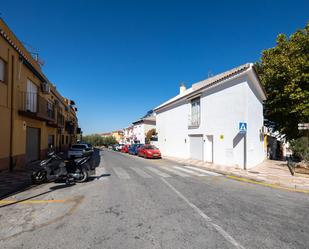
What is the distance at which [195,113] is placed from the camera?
17.0 m

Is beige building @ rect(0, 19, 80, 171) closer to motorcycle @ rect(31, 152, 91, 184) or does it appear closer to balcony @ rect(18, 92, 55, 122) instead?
balcony @ rect(18, 92, 55, 122)

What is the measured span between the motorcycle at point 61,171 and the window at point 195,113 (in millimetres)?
11322

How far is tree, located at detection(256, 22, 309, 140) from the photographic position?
13844 millimetres

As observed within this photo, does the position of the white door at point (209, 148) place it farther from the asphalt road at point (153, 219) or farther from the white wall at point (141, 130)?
the white wall at point (141, 130)

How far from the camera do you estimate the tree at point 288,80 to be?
1384 cm

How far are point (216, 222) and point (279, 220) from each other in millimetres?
1432

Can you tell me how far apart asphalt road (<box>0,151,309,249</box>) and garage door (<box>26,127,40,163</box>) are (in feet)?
22.9

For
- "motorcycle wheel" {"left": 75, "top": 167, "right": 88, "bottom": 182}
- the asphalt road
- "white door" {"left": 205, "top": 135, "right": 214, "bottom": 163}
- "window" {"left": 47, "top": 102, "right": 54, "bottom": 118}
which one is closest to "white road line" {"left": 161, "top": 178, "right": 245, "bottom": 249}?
the asphalt road

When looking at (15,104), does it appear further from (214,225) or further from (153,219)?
(214,225)

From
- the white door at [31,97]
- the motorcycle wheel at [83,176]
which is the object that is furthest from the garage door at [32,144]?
the motorcycle wheel at [83,176]

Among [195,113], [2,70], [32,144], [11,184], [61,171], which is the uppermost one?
[2,70]

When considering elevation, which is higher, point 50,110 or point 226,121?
point 50,110

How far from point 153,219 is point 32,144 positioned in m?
12.0

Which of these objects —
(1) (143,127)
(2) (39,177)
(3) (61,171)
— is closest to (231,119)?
(3) (61,171)
